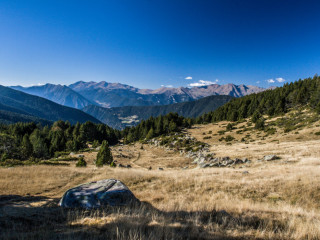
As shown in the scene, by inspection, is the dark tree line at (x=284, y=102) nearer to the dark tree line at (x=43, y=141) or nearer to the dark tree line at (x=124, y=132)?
the dark tree line at (x=124, y=132)

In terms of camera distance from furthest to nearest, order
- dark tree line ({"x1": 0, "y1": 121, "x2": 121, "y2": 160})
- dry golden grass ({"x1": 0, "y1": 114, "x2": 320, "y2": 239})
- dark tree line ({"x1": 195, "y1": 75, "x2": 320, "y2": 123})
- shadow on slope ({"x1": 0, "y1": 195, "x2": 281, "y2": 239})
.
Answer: dark tree line ({"x1": 195, "y1": 75, "x2": 320, "y2": 123}) → dark tree line ({"x1": 0, "y1": 121, "x2": 121, "y2": 160}) → dry golden grass ({"x1": 0, "y1": 114, "x2": 320, "y2": 239}) → shadow on slope ({"x1": 0, "y1": 195, "x2": 281, "y2": 239})

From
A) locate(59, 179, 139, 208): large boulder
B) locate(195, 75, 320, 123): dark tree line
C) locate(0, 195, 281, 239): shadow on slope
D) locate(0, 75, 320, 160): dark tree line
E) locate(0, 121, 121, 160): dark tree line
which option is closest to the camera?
locate(0, 195, 281, 239): shadow on slope

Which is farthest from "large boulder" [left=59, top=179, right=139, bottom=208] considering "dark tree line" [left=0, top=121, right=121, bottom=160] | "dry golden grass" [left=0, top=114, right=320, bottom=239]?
"dark tree line" [left=0, top=121, right=121, bottom=160]

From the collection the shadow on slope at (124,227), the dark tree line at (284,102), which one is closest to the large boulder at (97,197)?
the shadow on slope at (124,227)

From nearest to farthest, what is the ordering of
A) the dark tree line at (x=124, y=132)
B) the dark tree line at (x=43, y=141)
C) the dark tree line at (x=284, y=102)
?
the dark tree line at (x=43, y=141), the dark tree line at (x=124, y=132), the dark tree line at (x=284, y=102)

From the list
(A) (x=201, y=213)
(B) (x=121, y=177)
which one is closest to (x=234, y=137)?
(B) (x=121, y=177)

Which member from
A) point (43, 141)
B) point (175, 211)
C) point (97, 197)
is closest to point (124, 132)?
point (43, 141)

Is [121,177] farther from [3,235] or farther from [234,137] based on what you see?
[234,137]

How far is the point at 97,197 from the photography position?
6.70 meters

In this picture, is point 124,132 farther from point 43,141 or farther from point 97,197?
point 97,197

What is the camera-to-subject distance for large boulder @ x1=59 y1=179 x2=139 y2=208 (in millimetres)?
6434

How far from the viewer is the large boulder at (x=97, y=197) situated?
6.43 metres

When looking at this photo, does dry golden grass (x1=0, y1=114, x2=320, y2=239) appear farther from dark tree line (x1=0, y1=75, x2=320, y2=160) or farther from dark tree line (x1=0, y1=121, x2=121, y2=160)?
dark tree line (x1=0, y1=75, x2=320, y2=160)

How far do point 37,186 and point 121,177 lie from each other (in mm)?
6429
